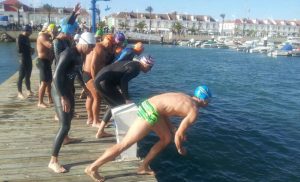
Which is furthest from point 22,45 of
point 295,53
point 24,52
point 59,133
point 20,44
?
point 295,53

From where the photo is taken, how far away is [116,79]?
601 cm

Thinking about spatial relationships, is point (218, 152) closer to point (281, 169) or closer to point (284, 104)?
point (281, 169)

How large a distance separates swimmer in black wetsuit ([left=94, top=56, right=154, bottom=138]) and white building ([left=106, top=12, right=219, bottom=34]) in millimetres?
118904

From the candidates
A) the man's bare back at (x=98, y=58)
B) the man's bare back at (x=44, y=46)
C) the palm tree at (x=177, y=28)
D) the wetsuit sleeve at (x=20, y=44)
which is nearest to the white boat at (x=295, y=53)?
the palm tree at (x=177, y=28)

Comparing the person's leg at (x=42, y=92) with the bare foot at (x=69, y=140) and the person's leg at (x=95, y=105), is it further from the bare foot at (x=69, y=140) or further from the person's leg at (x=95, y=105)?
the bare foot at (x=69, y=140)

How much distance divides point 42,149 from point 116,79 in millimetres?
1917

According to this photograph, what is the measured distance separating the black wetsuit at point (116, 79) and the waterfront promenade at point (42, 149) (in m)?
0.99

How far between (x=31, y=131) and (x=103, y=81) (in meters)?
2.39

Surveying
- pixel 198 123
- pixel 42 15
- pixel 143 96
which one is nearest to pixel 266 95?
pixel 143 96

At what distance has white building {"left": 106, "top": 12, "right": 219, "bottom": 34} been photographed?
129788mm

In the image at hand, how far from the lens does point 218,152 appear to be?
33.5 feet

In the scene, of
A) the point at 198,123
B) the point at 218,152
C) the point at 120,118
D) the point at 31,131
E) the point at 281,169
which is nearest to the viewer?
the point at 120,118

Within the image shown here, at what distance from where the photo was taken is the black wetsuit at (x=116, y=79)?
573 centimetres

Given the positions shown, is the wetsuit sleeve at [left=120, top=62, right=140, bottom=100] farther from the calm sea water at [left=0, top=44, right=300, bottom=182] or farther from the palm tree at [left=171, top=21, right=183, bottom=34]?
the palm tree at [left=171, top=21, right=183, bottom=34]
